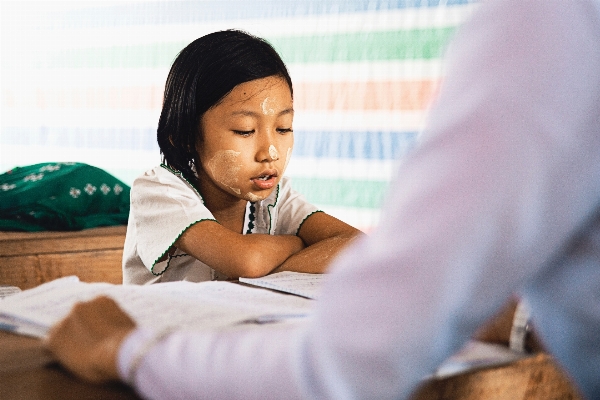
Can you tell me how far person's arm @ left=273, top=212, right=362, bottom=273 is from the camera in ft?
4.26

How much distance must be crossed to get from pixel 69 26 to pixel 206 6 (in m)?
0.78

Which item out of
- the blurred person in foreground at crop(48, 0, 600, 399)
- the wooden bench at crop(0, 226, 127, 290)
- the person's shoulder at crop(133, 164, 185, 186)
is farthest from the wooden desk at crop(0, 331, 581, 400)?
the wooden bench at crop(0, 226, 127, 290)

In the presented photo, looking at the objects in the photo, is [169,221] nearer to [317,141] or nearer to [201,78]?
[201,78]

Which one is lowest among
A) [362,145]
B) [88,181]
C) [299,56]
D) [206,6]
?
[88,181]

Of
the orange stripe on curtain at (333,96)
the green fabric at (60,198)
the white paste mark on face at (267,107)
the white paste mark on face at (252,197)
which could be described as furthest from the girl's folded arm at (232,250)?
the green fabric at (60,198)

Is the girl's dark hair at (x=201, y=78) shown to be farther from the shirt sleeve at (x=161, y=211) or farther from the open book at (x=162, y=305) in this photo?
the open book at (x=162, y=305)

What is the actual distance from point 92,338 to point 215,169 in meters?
0.89

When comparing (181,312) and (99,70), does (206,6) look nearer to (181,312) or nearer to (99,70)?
(99,70)

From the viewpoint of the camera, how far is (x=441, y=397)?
637mm

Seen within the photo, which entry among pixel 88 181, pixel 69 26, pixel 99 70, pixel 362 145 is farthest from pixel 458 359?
pixel 69 26

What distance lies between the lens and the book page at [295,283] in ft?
3.20

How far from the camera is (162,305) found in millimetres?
749

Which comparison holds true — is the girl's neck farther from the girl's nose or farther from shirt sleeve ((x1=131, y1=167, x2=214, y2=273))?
the girl's nose

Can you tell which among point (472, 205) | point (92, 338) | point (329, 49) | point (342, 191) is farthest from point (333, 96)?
point (472, 205)
